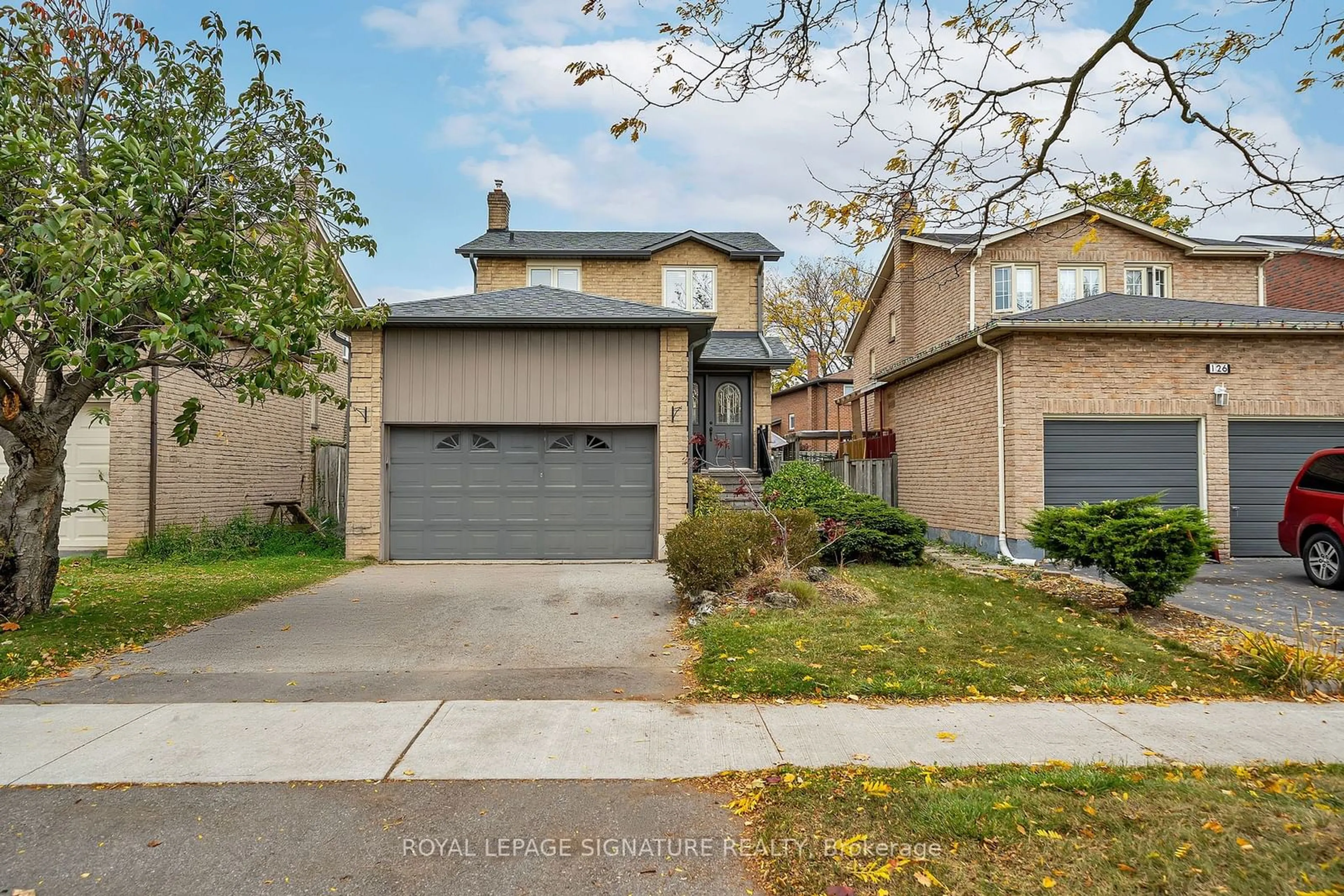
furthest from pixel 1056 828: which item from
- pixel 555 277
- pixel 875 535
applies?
pixel 555 277

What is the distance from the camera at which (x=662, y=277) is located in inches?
792

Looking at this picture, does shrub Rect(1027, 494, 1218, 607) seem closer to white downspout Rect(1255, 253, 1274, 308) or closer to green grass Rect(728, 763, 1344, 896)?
green grass Rect(728, 763, 1344, 896)

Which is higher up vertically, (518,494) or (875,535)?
(518,494)

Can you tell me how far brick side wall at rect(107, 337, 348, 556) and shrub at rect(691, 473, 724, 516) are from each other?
6.01 metres

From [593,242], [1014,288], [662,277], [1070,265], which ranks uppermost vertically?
[593,242]

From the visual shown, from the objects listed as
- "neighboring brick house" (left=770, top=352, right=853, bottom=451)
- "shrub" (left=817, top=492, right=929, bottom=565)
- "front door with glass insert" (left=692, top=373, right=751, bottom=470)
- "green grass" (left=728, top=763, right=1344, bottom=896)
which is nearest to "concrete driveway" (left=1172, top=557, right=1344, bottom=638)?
"shrub" (left=817, top=492, right=929, bottom=565)

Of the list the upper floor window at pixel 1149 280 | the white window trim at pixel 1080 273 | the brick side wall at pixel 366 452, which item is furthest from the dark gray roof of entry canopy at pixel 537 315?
the upper floor window at pixel 1149 280

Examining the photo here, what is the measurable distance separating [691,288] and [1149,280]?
10673 millimetres

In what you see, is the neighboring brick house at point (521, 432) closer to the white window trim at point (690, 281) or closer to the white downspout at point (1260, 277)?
the white window trim at point (690, 281)

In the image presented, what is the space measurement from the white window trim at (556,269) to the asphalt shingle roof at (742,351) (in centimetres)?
392

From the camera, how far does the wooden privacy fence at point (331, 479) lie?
16.9 m

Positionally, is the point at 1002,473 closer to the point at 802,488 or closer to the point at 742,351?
the point at 802,488

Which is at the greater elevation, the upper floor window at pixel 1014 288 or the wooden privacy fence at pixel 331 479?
the upper floor window at pixel 1014 288

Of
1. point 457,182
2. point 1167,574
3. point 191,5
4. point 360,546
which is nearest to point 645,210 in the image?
point 457,182
